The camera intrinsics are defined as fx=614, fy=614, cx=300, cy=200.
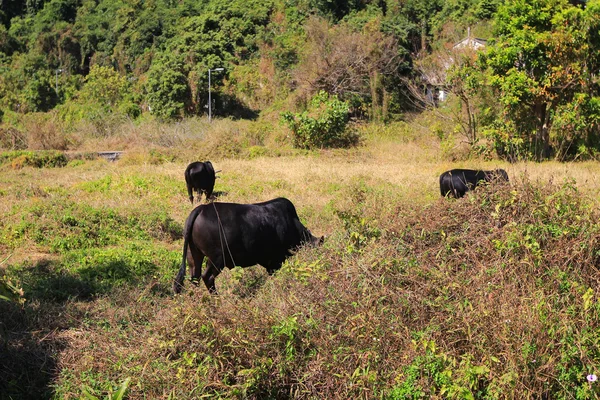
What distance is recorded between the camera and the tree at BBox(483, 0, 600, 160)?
60.6 ft

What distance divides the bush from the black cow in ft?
38.2

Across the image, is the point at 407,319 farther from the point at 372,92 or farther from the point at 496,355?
the point at 372,92

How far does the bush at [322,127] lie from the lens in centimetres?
2462

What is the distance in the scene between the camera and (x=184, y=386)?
3.98m

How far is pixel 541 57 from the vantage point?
18.8 metres

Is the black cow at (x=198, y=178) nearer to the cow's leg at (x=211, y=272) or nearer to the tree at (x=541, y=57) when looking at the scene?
the cow's leg at (x=211, y=272)

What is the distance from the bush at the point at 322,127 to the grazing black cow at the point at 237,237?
57.4 feet

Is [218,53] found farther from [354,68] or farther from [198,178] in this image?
[198,178]

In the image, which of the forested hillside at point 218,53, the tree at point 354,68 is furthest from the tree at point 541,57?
the tree at point 354,68

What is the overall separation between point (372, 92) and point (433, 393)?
3143 centimetres

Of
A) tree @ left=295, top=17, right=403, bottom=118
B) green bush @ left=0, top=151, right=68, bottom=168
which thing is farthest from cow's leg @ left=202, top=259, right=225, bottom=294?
tree @ left=295, top=17, right=403, bottom=118

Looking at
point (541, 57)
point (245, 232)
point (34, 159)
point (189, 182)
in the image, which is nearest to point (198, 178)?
point (189, 182)

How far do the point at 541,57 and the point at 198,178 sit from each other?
1172 centimetres

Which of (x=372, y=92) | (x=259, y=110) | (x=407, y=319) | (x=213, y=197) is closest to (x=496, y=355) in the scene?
(x=407, y=319)
